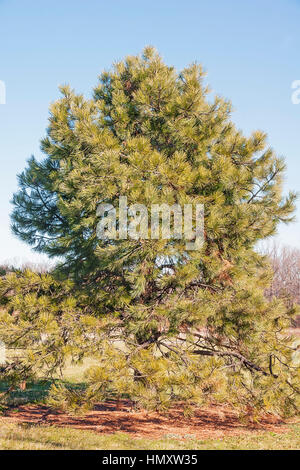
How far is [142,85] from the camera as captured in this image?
745 centimetres

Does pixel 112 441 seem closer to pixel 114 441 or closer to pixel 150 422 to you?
pixel 114 441

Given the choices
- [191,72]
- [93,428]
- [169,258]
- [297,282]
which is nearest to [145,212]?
[169,258]

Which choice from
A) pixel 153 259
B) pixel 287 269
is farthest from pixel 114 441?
pixel 287 269

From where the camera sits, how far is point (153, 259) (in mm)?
6723

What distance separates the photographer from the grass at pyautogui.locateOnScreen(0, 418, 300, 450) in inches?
217

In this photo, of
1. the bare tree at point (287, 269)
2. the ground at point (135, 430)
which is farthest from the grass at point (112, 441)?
the bare tree at point (287, 269)

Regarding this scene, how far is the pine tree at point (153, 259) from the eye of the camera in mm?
6270

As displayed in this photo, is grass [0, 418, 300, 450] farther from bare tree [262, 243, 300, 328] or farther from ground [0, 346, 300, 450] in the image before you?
bare tree [262, 243, 300, 328]

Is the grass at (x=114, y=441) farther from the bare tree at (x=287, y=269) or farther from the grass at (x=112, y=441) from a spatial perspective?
the bare tree at (x=287, y=269)

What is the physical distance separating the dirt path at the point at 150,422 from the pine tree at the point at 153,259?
3.92 feet

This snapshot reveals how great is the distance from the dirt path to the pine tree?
1195 millimetres

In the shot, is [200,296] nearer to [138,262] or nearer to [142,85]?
[138,262]

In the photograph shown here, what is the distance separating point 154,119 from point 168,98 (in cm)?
50

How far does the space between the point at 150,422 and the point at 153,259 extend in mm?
3750
